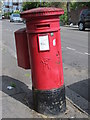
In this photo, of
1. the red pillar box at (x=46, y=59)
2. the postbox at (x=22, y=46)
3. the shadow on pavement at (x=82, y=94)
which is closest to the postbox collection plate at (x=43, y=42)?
the red pillar box at (x=46, y=59)

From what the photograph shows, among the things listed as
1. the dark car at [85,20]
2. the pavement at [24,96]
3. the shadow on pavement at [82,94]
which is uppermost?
the dark car at [85,20]

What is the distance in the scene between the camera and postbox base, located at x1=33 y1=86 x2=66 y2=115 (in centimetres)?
393

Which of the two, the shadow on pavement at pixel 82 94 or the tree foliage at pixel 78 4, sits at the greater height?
the tree foliage at pixel 78 4

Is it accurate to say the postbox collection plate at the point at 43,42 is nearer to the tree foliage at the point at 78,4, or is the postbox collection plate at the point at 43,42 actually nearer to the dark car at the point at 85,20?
the dark car at the point at 85,20

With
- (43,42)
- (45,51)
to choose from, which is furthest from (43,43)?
(45,51)

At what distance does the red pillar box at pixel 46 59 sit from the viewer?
378 cm

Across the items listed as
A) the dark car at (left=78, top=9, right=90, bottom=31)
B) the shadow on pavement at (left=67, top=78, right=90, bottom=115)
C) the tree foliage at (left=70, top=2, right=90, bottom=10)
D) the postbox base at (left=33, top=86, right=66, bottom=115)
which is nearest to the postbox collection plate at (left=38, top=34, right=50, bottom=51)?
the postbox base at (left=33, top=86, right=66, bottom=115)

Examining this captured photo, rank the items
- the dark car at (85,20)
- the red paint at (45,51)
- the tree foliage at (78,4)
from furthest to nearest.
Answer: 1. the tree foliage at (78,4)
2. the dark car at (85,20)
3. the red paint at (45,51)

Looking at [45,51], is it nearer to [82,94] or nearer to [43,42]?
[43,42]

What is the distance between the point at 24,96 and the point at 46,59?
3.82 ft

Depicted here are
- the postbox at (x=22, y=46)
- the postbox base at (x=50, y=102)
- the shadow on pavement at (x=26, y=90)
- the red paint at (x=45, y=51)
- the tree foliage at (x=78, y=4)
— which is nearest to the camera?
the red paint at (x=45, y=51)

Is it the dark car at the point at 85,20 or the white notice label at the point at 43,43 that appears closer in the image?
the white notice label at the point at 43,43

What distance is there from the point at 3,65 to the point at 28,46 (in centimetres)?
350

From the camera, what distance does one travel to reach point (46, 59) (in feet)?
12.7
